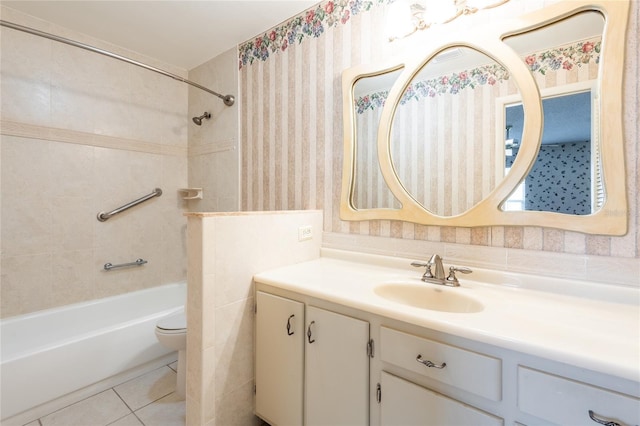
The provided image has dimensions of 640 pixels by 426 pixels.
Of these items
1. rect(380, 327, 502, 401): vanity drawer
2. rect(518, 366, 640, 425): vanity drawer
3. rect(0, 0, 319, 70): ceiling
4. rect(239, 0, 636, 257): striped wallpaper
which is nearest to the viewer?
rect(518, 366, 640, 425): vanity drawer

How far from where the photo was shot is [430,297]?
1.20 meters

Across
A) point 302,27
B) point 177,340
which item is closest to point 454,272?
point 177,340

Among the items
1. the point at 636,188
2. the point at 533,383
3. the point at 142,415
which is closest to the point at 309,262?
the point at 533,383

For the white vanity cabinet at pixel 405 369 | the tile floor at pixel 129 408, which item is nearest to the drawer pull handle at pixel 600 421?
the white vanity cabinet at pixel 405 369

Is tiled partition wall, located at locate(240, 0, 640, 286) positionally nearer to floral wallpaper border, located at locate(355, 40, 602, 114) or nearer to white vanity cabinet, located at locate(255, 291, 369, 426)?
floral wallpaper border, located at locate(355, 40, 602, 114)

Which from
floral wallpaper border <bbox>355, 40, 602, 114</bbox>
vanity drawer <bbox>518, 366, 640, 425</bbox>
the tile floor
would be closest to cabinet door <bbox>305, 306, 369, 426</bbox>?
vanity drawer <bbox>518, 366, 640, 425</bbox>

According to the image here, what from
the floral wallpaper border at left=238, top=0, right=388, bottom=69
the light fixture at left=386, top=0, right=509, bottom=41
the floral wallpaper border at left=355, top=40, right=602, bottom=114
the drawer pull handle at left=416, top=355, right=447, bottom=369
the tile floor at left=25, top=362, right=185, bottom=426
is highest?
the floral wallpaper border at left=238, top=0, right=388, bottom=69

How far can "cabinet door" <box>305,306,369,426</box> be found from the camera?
0.99 meters

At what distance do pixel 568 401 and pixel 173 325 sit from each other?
6.01ft

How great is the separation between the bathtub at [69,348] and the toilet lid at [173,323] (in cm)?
23

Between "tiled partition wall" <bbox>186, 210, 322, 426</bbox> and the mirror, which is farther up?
the mirror

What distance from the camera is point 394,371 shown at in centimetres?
92

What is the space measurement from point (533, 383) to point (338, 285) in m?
0.67

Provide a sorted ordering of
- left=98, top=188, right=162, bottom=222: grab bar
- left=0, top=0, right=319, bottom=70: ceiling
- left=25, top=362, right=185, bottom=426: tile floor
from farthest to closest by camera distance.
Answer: left=98, top=188, right=162, bottom=222: grab bar → left=0, top=0, right=319, bottom=70: ceiling → left=25, top=362, right=185, bottom=426: tile floor
